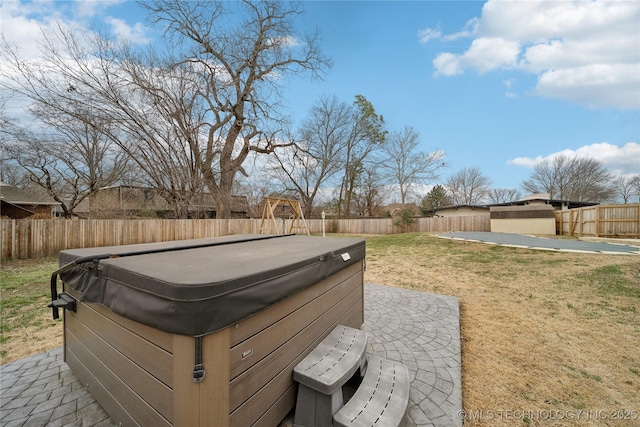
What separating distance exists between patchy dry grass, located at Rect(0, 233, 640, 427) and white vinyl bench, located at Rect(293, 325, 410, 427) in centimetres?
59

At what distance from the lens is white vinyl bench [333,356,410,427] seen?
1344 mm

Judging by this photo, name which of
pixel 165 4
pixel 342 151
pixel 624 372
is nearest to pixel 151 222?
pixel 165 4

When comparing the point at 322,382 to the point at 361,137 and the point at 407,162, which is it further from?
the point at 407,162

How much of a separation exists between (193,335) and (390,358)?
2162 mm

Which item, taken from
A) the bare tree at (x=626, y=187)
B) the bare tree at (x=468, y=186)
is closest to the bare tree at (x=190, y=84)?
the bare tree at (x=468, y=186)

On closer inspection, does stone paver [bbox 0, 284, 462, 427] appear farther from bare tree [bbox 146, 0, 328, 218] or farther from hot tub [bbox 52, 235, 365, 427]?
bare tree [bbox 146, 0, 328, 218]

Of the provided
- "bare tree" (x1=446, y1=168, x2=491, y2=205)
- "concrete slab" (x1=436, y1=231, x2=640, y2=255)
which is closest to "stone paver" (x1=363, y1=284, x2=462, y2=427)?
"concrete slab" (x1=436, y1=231, x2=640, y2=255)

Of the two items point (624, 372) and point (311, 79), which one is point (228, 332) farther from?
point (311, 79)

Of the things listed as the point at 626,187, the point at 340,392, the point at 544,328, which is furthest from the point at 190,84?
the point at 626,187

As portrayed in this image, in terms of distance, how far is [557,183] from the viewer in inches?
968

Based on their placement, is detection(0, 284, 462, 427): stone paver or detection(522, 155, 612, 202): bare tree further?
detection(522, 155, 612, 202): bare tree

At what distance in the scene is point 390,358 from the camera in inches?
95.7

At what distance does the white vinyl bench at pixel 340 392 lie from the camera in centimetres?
139

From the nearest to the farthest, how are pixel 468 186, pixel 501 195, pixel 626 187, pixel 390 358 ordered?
pixel 390 358
pixel 626 187
pixel 468 186
pixel 501 195
